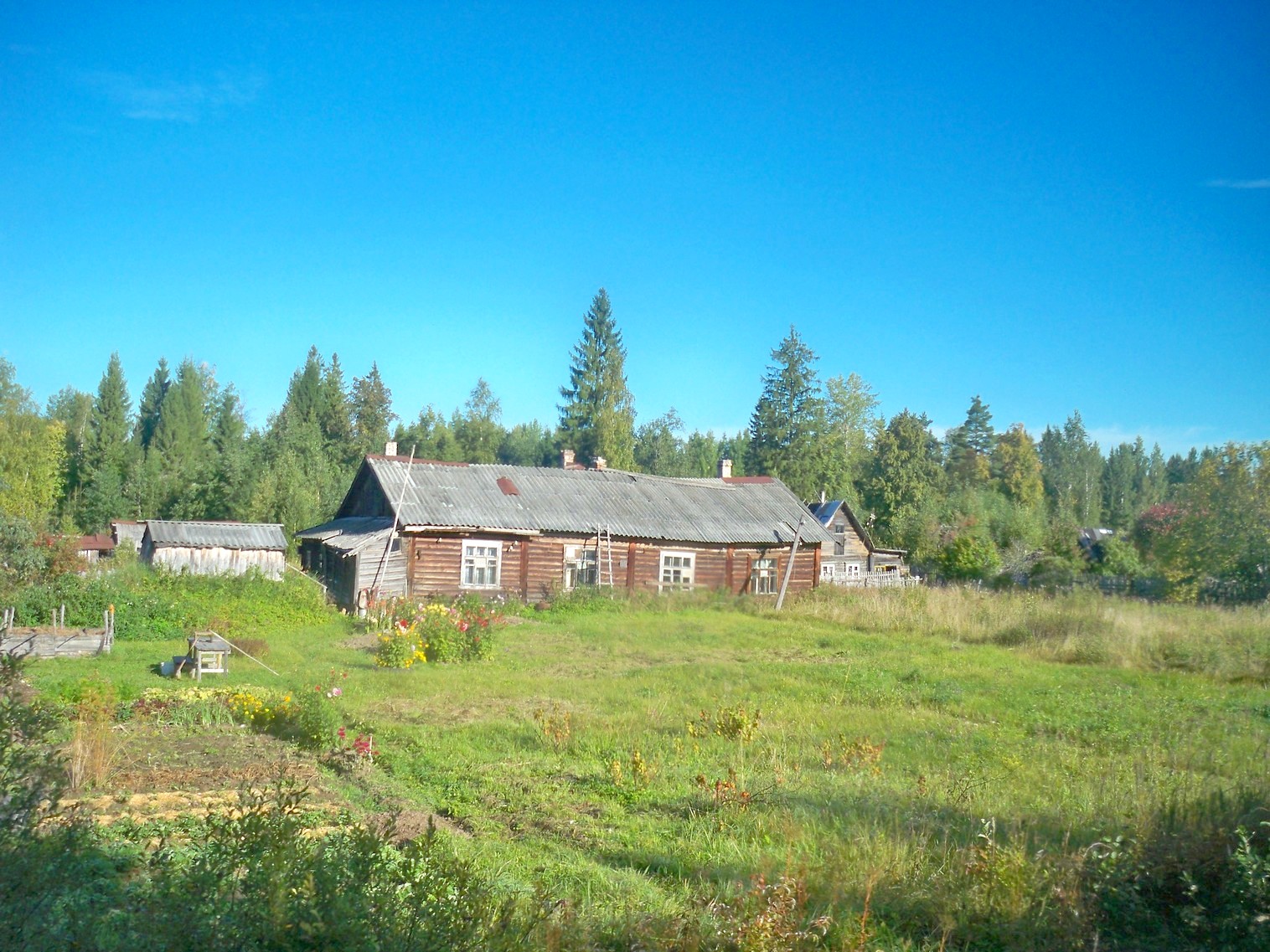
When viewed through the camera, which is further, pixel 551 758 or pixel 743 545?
pixel 743 545

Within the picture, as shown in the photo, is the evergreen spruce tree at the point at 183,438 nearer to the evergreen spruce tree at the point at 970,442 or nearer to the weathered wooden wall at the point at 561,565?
the weathered wooden wall at the point at 561,565

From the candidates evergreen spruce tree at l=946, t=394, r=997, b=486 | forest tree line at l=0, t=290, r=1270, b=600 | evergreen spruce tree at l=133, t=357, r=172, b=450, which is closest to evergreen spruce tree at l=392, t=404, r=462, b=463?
forest tree line at l=0, t=290, r=1270, b=600

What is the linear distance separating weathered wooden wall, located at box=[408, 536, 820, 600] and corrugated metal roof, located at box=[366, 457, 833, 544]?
48 cm

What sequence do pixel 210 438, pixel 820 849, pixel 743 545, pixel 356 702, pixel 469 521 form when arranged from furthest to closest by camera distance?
1. pixel 210 438
2. pixel 743 545
3. pixel 469 521
4. pixel 356 702
5. pixel 820 849

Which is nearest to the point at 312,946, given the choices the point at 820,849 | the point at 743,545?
the point at 820,849

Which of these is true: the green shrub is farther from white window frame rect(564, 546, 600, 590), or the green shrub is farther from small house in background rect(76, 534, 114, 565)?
small house in background rect(76, 534, 114, 565)

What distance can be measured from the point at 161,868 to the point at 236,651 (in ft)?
45.3

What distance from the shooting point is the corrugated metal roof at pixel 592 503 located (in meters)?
27.0

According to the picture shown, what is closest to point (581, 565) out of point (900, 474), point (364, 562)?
point (364, 562)

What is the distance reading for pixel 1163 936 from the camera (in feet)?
16.8

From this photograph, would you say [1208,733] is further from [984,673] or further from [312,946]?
[312,946]

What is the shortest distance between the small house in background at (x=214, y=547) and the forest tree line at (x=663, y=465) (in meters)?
10.3

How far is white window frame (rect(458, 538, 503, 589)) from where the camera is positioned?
26.5 metres

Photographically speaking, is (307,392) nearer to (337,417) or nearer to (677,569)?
(337,417)
